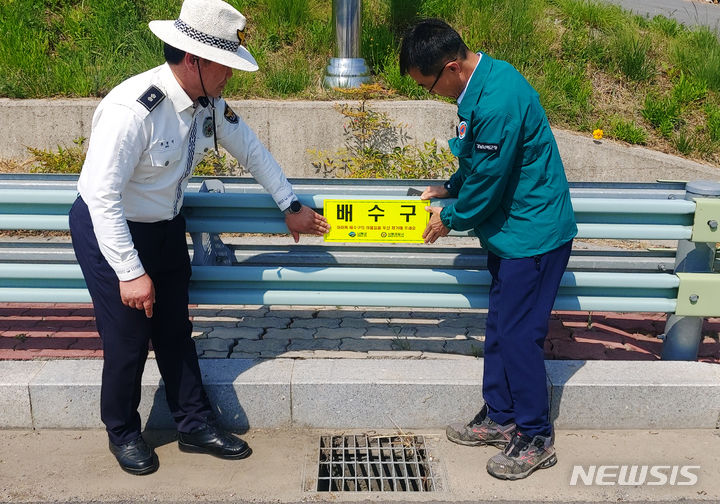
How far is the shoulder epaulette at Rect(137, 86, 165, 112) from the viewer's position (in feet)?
9.38

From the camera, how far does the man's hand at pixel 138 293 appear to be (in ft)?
9.63

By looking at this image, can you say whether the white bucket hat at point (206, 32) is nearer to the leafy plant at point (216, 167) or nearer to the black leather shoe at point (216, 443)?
the black leather shoe at point (216, 443)

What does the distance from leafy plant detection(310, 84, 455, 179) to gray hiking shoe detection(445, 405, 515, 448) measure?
14.1ft

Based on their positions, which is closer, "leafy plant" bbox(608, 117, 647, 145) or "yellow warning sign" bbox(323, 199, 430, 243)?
"yellow warning sign" bbox(323, 199, 430, 243)

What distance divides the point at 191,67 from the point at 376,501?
1.92m

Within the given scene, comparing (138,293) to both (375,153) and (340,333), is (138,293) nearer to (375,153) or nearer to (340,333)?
(340,333)

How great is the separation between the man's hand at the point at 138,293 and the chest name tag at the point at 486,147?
141 cm

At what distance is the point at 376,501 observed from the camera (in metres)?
3.13

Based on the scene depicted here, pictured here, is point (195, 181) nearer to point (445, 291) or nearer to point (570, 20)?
point (445, 291)

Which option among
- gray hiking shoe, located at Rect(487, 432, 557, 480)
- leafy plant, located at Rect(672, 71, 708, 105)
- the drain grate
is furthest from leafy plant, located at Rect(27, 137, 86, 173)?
leafy plant, located at Rect(672, 71, 708, 105)

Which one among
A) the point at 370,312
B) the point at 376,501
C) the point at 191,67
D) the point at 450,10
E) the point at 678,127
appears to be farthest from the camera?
the point at 450,10

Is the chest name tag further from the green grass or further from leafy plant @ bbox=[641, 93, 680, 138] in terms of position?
leafy plant @ bbox=[641, 93, 680, 138]

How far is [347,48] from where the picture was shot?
841 centimetres

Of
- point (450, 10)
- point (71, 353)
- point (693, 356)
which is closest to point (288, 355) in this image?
point (71, 353)
